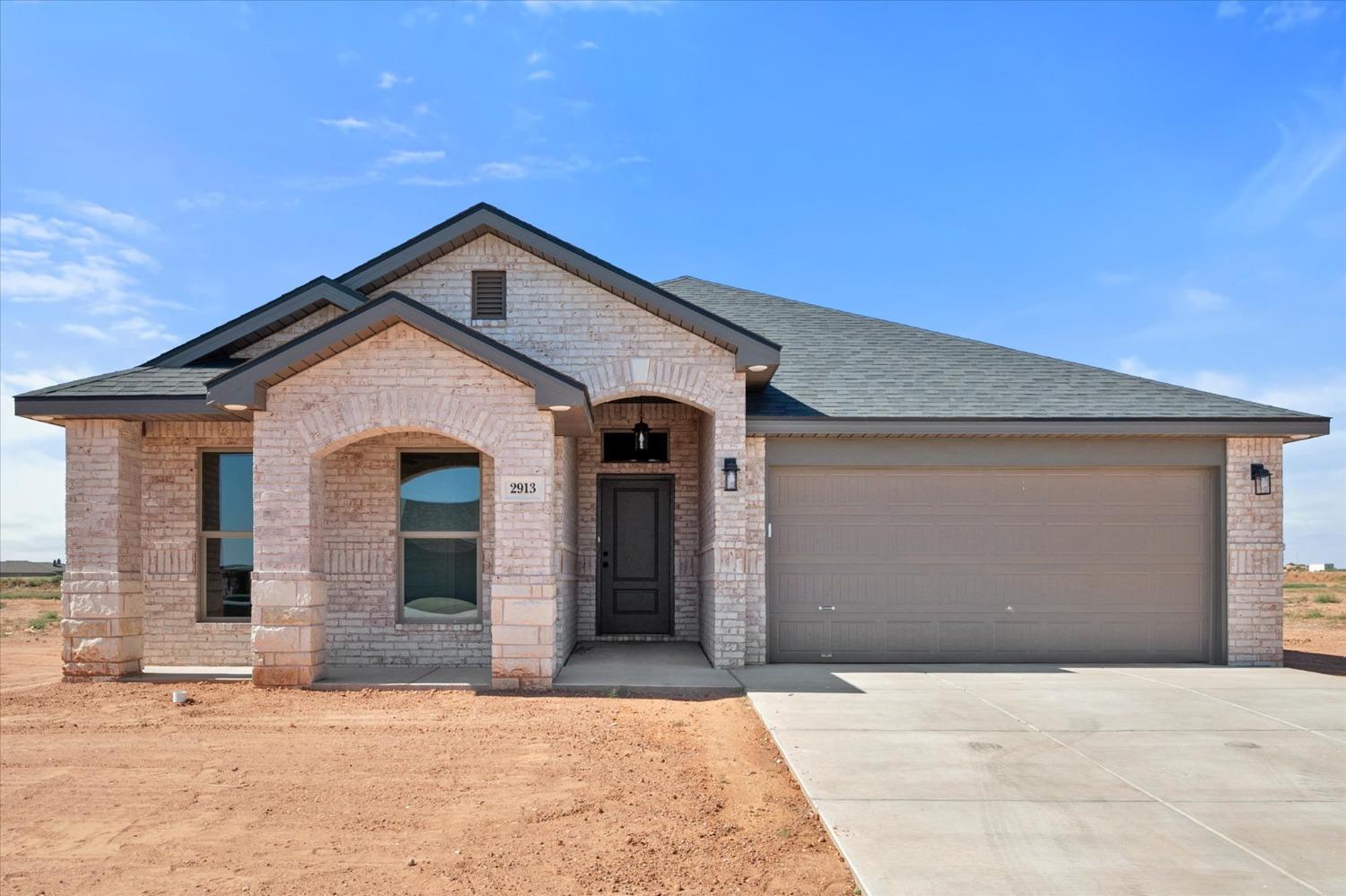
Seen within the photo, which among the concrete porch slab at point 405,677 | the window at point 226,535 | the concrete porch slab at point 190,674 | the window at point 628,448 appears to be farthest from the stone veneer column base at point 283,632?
the window at point 628,448

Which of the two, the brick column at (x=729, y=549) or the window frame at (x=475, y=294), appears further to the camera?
the window frame at (x=475, y=294)

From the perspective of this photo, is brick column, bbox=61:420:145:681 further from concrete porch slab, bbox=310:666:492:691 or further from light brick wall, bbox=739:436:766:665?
light brick wall, bbox=739:436:766:665

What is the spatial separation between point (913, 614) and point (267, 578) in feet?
24.9

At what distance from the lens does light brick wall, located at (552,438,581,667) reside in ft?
37.4

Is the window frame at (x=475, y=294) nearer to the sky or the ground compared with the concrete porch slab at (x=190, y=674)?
nearer to the sky

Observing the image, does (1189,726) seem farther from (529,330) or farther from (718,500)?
(529,330)

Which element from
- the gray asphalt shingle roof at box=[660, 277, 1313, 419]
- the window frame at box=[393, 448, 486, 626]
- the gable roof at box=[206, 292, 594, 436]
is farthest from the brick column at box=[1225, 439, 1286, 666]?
the window frame at box=[393, 448, 486, 626]

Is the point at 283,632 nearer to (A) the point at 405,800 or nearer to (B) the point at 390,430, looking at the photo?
(B) the point at 390,430

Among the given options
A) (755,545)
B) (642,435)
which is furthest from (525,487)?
(642,435)

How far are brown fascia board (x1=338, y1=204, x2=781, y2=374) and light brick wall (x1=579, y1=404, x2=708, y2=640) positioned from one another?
2436 mm

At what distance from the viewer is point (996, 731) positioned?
26.7 feet

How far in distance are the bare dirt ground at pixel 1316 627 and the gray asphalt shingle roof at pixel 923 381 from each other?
366 centimetres

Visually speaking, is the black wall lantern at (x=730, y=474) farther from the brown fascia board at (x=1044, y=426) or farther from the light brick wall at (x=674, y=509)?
the light brick wall at (x=674, y=509)

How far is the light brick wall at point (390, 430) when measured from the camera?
10359 mm
